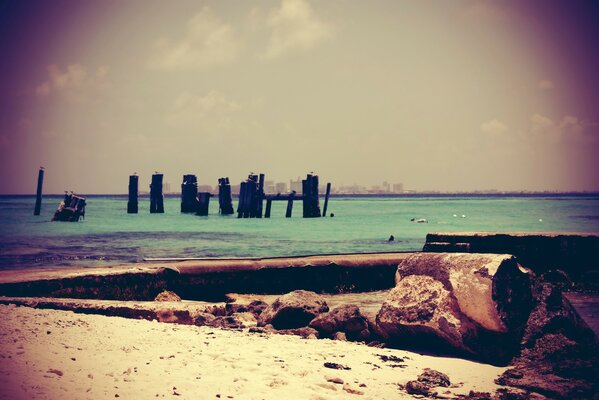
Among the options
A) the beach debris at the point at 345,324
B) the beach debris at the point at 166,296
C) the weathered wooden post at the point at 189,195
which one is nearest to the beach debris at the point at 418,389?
the beach debris at the point at 345,324

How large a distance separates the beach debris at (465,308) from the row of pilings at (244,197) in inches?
1381

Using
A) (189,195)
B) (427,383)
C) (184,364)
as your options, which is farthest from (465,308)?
(189,195)

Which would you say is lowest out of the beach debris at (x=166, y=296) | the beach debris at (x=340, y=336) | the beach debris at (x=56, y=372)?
the beach debris at (x=166, y=296)

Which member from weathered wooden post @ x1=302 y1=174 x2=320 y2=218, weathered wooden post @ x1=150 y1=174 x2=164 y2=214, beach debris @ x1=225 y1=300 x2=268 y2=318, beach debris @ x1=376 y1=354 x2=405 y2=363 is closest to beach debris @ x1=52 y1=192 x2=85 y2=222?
weathered wooden post @ x1=150 y1=174 x2=164 y2=214

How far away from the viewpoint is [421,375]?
480 centimetres

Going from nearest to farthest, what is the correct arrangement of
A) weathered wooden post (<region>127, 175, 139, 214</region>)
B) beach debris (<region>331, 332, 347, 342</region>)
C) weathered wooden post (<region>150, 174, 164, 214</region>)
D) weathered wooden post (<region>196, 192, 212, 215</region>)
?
beach debris (<region>331, 332, 347, 342</region>) → weathered wooden post (<region>127, 175, 139, 214</region>) → weathered wooden post (<region>150, 174, 164, 214</region>) → weathered wooden post (<region>196, 192, 212, 215</region>)

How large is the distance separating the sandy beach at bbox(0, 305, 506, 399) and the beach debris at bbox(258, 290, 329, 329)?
0.63 meters

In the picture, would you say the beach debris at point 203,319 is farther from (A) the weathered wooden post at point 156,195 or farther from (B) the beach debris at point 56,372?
(A) the weathered wooden post at point 156,195

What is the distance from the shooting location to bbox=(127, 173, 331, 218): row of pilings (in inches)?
1663

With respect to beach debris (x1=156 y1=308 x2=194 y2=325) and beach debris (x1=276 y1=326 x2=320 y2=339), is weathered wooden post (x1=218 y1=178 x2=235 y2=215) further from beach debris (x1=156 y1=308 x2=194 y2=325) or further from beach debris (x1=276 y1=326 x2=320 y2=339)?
beach debris (x1=276 y1=326 x2=320 y2=339)

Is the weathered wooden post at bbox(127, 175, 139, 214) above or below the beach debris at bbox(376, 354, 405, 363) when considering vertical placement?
above

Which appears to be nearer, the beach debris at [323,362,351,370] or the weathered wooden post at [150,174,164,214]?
the beach debris at [323,362,351,370]

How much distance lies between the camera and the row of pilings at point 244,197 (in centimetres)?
4225

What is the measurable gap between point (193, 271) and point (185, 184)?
4102 centimetres
